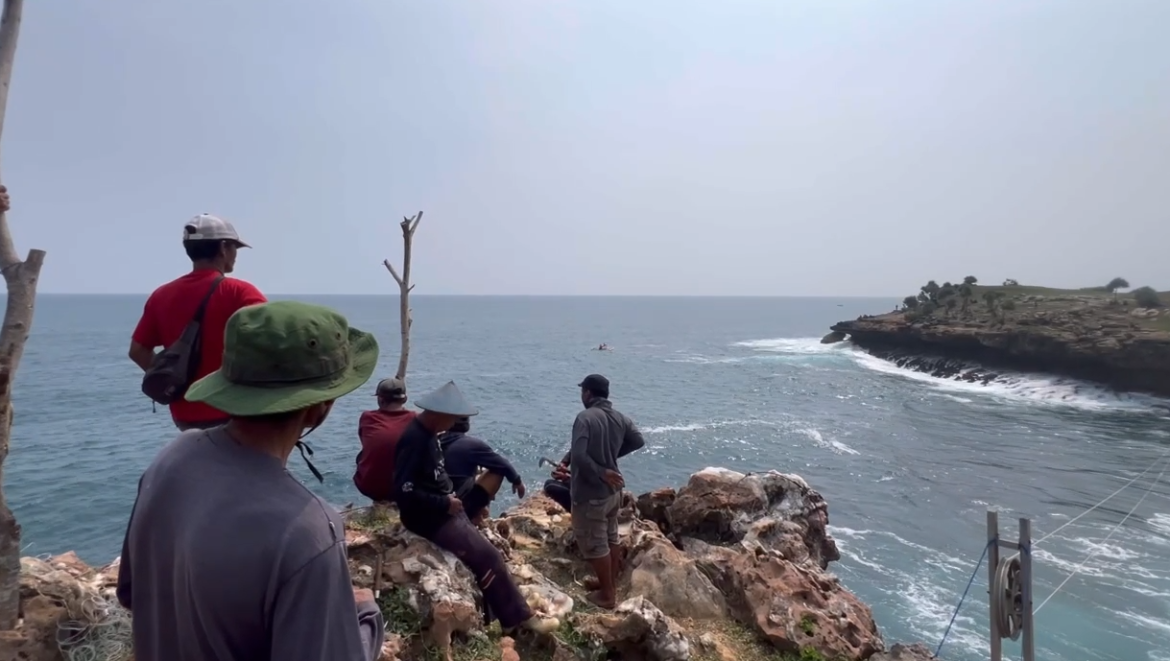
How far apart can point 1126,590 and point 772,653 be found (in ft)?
41.1

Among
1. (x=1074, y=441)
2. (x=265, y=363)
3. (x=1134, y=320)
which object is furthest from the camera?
(x=1134, y=320)

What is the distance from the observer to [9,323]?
4035 millimetres

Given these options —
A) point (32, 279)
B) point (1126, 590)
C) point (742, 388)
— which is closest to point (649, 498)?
point (32, 279)

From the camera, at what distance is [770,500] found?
10766 millimetres

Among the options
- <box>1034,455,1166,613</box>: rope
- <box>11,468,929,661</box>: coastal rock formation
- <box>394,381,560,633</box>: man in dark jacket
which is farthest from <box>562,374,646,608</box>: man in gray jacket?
<box>1034,455,1166,613</box>: rope

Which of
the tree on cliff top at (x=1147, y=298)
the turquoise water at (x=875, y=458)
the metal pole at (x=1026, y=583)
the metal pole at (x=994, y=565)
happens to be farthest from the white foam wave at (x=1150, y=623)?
the tree on cliff top at (x=1147, y=298)

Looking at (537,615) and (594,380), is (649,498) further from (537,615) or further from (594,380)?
(537,615)

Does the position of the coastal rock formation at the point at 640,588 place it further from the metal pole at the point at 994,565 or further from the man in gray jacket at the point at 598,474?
the metal pole at the point at 994,565

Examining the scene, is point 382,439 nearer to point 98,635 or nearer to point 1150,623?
point 98,635

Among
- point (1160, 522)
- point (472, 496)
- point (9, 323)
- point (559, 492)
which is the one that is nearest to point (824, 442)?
point (1160, 522)

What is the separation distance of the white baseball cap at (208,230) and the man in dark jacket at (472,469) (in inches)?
110

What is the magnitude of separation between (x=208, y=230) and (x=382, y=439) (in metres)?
2.24

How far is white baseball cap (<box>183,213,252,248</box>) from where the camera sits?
4.19m

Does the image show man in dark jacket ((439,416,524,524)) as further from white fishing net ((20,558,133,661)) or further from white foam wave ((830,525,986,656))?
white foam wave ((830,525,986,656))
